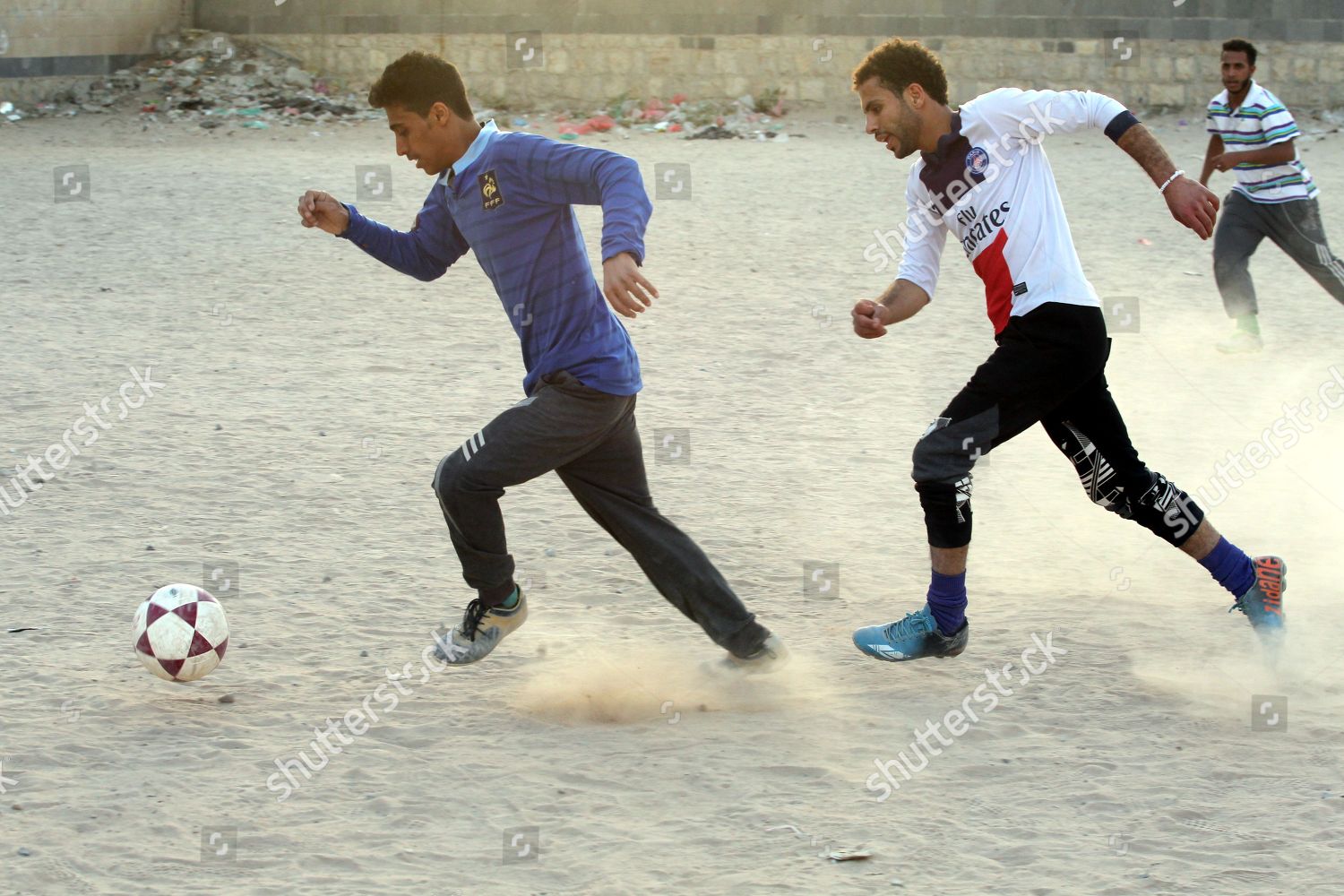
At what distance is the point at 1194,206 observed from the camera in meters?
4.40

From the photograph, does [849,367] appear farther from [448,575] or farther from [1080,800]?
[1080,800]

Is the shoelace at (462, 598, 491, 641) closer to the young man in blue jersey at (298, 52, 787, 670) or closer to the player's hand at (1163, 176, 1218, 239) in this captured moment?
the young man in blue jersey at (298, 52, 787, 670)

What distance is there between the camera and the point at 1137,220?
45.3ft

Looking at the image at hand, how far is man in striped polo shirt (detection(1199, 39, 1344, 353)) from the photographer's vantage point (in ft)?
28.7

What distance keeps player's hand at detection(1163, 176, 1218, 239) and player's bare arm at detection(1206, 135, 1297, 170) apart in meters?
4.62

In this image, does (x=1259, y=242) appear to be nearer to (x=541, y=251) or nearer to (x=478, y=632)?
(x=541, y=251)

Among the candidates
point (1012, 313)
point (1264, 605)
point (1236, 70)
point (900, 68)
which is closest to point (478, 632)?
point (1012, 313)

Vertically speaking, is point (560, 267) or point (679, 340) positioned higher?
point (560, 267)

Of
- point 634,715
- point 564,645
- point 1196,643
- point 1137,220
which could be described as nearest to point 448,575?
point 564,645

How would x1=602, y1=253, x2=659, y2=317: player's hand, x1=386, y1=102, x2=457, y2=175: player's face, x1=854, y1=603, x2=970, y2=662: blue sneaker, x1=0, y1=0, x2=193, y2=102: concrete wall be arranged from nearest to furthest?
x1=602, y1=253, x2=659, y2=317: player's hand, x1=386, y1=102, x2=457, y2=175: player's face, x1=854, y1=603, x2=970, y2=662: blue sneaker, x1=0, y1=0, x2=193, y2=102: concrete wall

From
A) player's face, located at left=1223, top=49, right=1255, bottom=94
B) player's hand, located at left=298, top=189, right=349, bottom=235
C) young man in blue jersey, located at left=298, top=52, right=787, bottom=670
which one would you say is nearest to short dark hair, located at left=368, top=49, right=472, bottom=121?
young man in blue jersey, located at left=298, top=52, right=787, bottom=670

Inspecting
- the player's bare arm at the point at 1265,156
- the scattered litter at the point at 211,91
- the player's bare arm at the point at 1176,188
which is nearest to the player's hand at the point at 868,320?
the player's bare arm at the point at 1176,188

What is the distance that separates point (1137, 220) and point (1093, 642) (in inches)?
379

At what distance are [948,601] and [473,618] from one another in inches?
60.5
